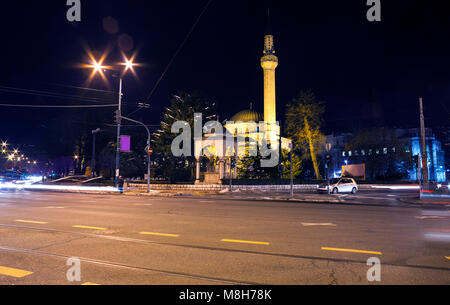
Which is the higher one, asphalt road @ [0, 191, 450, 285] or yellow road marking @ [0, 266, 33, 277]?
yellow road marking @ [0, 266, 33, 277]

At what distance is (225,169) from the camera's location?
4206 cm

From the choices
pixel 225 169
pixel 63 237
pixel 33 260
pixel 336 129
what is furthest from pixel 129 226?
pixel 336 129

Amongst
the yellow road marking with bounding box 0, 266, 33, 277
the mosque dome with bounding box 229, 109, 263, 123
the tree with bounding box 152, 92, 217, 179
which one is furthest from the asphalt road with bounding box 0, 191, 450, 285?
the mosque dome with bounding box 229, 109, 263, 123

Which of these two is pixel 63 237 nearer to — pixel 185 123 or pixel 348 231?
pixel 348 231

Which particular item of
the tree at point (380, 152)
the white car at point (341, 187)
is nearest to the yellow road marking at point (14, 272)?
the white car at point (341, 187)

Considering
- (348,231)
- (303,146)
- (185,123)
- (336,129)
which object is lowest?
(348,231)

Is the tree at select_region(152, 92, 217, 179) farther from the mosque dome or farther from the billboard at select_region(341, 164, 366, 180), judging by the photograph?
the billboard at select_region(341, 164, 366, 180)

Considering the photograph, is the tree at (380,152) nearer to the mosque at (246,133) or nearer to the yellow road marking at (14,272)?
the mosque at (246,133)

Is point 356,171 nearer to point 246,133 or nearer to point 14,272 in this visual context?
point 246,133

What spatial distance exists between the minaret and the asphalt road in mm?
43921

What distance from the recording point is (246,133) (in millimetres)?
52625

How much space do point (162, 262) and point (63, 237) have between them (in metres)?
3.57

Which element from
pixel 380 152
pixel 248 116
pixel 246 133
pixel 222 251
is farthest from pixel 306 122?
pixel 222 251

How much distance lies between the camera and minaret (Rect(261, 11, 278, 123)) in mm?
51625
